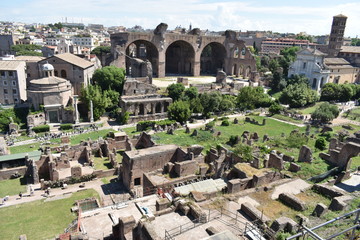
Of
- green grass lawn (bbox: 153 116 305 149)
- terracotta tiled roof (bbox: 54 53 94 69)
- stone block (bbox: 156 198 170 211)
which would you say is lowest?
green grass lawn (bbox: 153 116 305 149)

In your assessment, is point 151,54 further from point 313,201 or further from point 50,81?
point 313,201

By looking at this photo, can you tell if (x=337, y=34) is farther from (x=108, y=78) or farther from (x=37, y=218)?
(x=37, y=218)

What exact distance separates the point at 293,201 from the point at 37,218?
1954 centimetres

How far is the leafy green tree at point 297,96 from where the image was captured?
5688cm

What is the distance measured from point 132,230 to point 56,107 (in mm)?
37155

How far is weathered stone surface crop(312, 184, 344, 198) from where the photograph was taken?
1828 cm

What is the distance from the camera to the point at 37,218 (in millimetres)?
22594

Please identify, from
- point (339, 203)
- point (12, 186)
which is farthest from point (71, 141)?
point (339, 203)

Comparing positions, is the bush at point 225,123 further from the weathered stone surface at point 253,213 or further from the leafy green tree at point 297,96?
the weathered stone surface at point 253,213

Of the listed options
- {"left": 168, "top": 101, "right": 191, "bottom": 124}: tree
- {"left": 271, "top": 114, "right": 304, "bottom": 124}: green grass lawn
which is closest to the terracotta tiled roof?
{"left": 168, "top": 101, "right": 191, "bottom": 124}: tree

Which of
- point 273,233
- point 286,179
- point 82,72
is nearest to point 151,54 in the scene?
point 82,72

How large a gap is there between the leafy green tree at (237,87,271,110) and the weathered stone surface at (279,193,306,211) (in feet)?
131

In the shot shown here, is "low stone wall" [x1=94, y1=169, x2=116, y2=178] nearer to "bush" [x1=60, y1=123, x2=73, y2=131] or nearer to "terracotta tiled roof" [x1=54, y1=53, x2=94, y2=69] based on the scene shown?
"bush" [x1=60, y1=123, x2=73, y2=131]

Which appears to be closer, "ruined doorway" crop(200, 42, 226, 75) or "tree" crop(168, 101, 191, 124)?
"tree" crop(168, 101, 191, 124)
